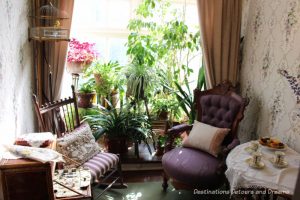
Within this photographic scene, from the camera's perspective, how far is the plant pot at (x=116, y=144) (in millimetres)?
3021

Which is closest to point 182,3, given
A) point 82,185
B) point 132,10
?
point 132,10

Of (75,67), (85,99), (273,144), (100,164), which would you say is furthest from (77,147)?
(273,144)

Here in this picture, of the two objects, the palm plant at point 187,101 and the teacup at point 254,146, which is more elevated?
the palm plant at point 187,101

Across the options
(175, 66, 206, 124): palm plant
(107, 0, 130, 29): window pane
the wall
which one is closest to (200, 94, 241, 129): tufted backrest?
(175, 66, 206, 124): palm plant

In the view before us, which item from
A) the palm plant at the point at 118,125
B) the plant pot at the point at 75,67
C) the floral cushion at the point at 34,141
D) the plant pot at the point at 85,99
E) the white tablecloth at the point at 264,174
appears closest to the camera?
the white tablecloth at the point at 264,174

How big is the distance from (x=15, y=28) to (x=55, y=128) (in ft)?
3.17

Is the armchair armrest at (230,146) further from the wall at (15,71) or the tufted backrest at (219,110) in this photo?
the wall at (15,71)

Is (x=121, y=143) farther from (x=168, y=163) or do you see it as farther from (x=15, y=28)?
(x=15, y=28)

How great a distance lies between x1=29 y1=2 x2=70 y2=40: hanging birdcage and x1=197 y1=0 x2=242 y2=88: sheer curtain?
1.43 m

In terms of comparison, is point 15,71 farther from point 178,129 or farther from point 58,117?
point 178,129

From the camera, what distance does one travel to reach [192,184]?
2.28m

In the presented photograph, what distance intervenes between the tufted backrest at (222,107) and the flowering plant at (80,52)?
1228mm

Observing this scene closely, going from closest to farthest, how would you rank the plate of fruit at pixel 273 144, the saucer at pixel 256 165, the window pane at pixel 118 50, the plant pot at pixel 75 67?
the saucer at pixel 256 165, the plate of fruit at pixel 273 144, the plant pot at pixel 75 67, the window pane at pixel 118 50

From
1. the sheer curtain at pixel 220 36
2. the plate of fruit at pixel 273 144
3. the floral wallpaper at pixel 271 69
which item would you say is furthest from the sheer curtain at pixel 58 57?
the plate of fruit at pixel 273 144
